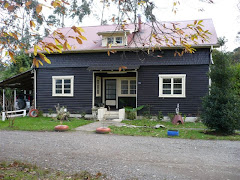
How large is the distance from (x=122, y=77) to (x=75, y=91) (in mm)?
3501

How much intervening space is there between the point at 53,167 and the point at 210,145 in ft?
16.9

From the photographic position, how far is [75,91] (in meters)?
15.5

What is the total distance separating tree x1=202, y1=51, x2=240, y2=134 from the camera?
9.33m

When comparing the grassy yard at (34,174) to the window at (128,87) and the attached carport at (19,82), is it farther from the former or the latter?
the window at (128,87)

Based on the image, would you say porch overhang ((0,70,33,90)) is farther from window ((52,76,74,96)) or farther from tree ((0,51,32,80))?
tree ((0,51,32,80))

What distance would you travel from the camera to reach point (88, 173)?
4.79 m

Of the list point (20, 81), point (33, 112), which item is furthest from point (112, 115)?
point (20, 81)

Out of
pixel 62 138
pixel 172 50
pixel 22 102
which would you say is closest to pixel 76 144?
pixel 62 138

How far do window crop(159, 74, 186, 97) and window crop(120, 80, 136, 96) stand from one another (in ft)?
9.71

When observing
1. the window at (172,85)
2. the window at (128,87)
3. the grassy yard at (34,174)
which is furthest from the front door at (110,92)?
the grassy yard at (34,174)

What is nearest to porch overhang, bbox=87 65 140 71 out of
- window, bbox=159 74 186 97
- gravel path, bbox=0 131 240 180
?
window, bbox=159 74 186 97

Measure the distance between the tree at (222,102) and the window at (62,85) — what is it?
29.1 feet

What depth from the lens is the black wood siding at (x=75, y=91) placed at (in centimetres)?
1533

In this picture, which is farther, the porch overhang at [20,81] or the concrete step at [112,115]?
the porch overhang at [20,81]
